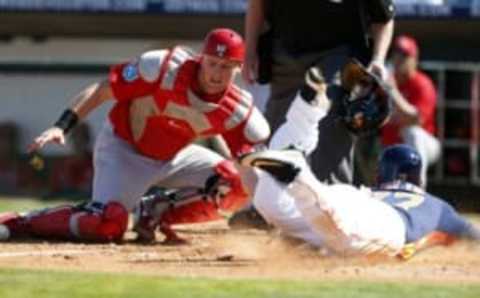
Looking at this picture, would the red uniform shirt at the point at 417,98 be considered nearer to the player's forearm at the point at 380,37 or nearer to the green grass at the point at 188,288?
the player's forearm at the point at 380,37

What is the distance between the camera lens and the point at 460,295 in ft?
21.9

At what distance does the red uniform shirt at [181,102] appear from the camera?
8617mm

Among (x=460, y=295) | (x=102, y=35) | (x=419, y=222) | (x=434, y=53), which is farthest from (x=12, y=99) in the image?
(x=460, y=295)

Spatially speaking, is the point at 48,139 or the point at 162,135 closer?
the point at 48,139

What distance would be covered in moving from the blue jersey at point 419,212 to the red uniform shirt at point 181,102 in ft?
2.83

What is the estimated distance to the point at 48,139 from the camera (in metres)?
8.24

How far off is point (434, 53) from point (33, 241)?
8.53m

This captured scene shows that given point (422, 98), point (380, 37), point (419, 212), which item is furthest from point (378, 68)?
point (422, 98)

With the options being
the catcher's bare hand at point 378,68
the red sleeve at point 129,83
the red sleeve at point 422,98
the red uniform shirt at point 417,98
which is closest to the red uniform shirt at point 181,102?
the red sleeve at point 129,83

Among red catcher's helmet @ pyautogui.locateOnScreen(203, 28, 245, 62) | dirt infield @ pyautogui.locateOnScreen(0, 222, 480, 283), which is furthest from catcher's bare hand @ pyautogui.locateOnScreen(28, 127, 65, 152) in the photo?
red catcher's helmet @ pyautogui.locateOnScreen(203, 28, 245, 62)

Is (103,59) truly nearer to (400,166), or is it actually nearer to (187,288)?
(400,166)

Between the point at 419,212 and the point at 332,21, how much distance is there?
1.56m

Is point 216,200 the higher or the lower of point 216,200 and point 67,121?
the lower

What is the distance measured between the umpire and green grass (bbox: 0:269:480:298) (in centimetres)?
220
